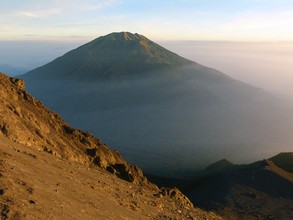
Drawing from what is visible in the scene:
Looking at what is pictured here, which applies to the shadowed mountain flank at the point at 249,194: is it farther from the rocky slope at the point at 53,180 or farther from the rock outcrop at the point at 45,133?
the rocky slope at the point at 53,180

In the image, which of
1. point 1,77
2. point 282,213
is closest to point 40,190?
point 1,77

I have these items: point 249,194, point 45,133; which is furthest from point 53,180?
point 249,194

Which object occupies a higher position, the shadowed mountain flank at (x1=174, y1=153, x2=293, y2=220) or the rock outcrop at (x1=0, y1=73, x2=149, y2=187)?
the rock outcrop at (x1=0, y1=73, x2=149, y2=187)

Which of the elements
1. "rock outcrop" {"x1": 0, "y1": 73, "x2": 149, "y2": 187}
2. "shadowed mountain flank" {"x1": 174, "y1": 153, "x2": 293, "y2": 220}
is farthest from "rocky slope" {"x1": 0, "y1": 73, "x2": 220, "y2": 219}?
"shadowed mountain flank" {"x1": 174, "y1": 153, "x2": 293, "y2": 220}

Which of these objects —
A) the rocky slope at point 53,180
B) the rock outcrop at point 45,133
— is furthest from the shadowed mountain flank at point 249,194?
the rocky slope at point 53,180

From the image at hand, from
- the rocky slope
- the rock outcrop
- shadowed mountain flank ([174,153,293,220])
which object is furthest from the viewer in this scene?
shadowed mountain flank ([174,153,293,220])

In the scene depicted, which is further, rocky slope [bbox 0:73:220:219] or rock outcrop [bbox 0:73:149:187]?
rock outcrop [bbox 0:73:149:187]

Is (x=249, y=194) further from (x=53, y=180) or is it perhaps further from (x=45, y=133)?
(x=53, y=180)

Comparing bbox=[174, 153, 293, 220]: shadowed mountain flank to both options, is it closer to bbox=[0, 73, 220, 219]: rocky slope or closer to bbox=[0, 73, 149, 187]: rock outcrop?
bbox=[0, 73, 149, 187]: rock outcrop

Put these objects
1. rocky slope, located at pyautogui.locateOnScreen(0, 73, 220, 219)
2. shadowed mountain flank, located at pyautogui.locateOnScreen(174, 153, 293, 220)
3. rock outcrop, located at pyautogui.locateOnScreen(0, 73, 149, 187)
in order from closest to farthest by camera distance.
Answer: rocky slope, located at pyautogui.locateOnScreen(0, 73, 220, 219) < rock outcrop, located at pyautogui.locateOnScreen(0, 73, 149, 187) < shadowed mountain flank, located at pyautogui.locateOnScreen(174, 153, 293, 220)
